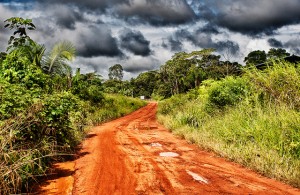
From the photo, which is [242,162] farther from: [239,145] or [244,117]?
[244,117]

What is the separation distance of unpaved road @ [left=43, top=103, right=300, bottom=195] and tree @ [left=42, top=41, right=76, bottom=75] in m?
6.31

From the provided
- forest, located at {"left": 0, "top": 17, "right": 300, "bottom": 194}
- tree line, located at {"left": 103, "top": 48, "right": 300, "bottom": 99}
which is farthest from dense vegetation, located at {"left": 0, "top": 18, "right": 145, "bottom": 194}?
tree line, located at {"left": 103, "top": 48, "right": 300, "bottom": 99}

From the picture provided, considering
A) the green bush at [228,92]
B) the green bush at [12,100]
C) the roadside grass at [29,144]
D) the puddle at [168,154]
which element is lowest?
the puddle at [168,154]

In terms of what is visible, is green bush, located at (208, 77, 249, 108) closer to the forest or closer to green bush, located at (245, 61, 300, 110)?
the forest

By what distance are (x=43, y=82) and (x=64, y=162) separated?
2.60 meters

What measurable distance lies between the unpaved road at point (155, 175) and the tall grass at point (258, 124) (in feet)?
1.17

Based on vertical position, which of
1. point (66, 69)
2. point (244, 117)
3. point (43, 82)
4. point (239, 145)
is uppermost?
point (66, 69)

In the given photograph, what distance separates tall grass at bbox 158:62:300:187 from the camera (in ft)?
21.9

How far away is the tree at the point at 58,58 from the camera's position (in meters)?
14.3

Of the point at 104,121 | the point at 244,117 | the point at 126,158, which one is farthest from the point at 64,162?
the point at 104,121

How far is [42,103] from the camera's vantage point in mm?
7227

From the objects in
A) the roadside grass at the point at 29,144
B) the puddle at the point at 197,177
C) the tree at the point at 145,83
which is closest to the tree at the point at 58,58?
the roadside grass at the point at 29,144

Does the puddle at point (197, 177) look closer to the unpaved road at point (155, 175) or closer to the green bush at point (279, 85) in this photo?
the unpaved road at point (155, 175)

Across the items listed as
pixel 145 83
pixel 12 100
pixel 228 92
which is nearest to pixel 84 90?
pixel 228 92
